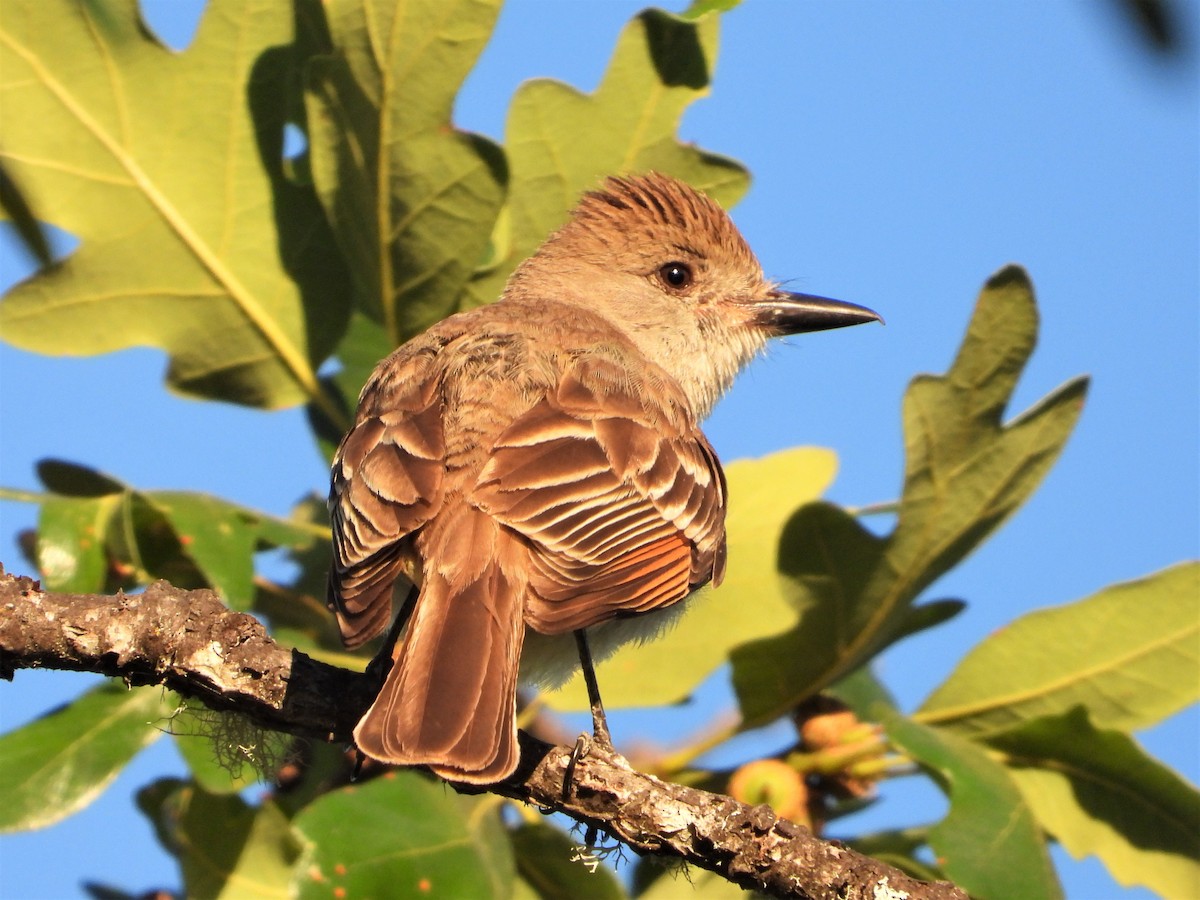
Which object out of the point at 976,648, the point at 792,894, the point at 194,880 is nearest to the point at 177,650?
the point at 194,880

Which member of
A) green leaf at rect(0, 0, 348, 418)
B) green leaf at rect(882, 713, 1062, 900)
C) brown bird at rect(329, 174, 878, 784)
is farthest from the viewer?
green leaf at rect(0, 0, 348, 418)

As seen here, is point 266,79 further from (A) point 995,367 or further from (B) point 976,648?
(B) point 976,648

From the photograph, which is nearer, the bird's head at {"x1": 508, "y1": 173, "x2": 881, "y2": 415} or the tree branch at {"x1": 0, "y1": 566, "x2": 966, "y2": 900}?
the tree branch at {"x1": 0, "y1": 566, "x2": 966, "y2": 900}

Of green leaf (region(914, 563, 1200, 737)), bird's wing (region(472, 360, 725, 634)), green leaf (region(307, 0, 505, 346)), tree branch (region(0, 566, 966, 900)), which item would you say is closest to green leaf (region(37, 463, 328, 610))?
tree branch (region(0, 566, 966, 900))

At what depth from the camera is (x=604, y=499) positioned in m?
3.50

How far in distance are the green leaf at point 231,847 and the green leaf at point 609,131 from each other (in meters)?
1.78

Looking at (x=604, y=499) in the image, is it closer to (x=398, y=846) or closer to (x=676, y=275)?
(x=398, y=846)

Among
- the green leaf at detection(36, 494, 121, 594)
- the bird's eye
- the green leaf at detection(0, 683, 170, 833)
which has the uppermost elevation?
the bird's eye

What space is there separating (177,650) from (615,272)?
276cm

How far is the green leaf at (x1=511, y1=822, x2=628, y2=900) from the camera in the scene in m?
3.67

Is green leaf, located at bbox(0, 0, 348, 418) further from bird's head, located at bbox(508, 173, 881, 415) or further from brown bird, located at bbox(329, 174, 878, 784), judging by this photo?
bird's head, located at bbox(508, 173, 881, 415)

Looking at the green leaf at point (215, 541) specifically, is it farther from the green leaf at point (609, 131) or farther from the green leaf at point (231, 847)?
the green leaf at point (609, 131)

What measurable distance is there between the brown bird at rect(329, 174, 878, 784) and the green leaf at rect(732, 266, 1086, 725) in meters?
0.29

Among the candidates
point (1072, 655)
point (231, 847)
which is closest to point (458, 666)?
point (231, 847)
